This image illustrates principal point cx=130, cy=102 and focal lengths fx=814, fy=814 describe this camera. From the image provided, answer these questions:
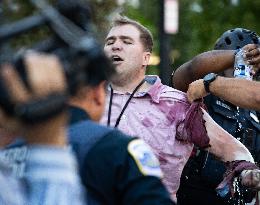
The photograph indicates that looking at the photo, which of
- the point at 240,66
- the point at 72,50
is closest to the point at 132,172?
the point at 72,50

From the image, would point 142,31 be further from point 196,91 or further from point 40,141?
point 40,141

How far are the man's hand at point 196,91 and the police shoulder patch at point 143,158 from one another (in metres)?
2.18

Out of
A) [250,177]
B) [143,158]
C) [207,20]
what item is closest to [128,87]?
[250,177]

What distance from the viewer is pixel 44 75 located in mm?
2033

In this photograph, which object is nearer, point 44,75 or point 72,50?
point 44,75

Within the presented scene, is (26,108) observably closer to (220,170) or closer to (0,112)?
(0,112)

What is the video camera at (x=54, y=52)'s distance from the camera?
208 centimetres

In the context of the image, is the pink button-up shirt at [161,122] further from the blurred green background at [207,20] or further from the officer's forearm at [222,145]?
the blurred green background at [207,20]

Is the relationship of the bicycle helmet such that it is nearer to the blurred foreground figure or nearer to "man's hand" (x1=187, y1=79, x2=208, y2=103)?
"man's hand" (x1=187, y1=79, x2=208, y2=103)

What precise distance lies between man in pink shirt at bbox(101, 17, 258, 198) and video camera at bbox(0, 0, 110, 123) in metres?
2.57

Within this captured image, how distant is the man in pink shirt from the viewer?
488 centimetres

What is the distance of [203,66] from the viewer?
18.3 feet

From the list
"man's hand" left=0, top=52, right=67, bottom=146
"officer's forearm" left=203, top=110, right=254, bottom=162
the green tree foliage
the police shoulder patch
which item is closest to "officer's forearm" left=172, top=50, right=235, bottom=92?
"officer's forearm" left=203, top=110, right=254, bottom=162

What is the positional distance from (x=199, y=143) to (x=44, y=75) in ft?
9.83
